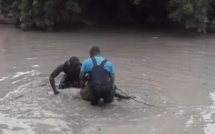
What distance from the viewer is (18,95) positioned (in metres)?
8.67

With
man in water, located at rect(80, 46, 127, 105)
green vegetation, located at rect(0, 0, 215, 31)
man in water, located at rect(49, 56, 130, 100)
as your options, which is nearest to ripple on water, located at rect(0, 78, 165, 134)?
man in water, located at rect(49, 56, 130, 100)

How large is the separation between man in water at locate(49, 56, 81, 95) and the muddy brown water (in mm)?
266

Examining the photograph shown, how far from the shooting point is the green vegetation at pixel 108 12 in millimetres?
16141

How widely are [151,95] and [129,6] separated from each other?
489 inches

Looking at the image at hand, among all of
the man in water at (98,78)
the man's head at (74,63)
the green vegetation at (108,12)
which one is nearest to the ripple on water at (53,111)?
the man in water at (98,78)

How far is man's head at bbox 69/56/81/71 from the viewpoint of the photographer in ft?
27.7

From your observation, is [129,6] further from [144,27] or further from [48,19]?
[48,19]

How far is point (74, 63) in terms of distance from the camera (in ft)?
27.7

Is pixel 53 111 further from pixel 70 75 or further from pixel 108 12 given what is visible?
pixel 108 12

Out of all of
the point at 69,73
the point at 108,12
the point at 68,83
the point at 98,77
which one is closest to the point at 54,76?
the point at 69,73

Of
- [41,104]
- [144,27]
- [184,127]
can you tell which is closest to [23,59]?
[41,104]

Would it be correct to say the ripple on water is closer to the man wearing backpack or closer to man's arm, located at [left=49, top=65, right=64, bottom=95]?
man's arm, located at [left=49, top=65, right=64, bottom=95]

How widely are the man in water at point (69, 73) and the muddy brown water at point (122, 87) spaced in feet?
0.87

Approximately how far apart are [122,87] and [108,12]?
40.7 ft
